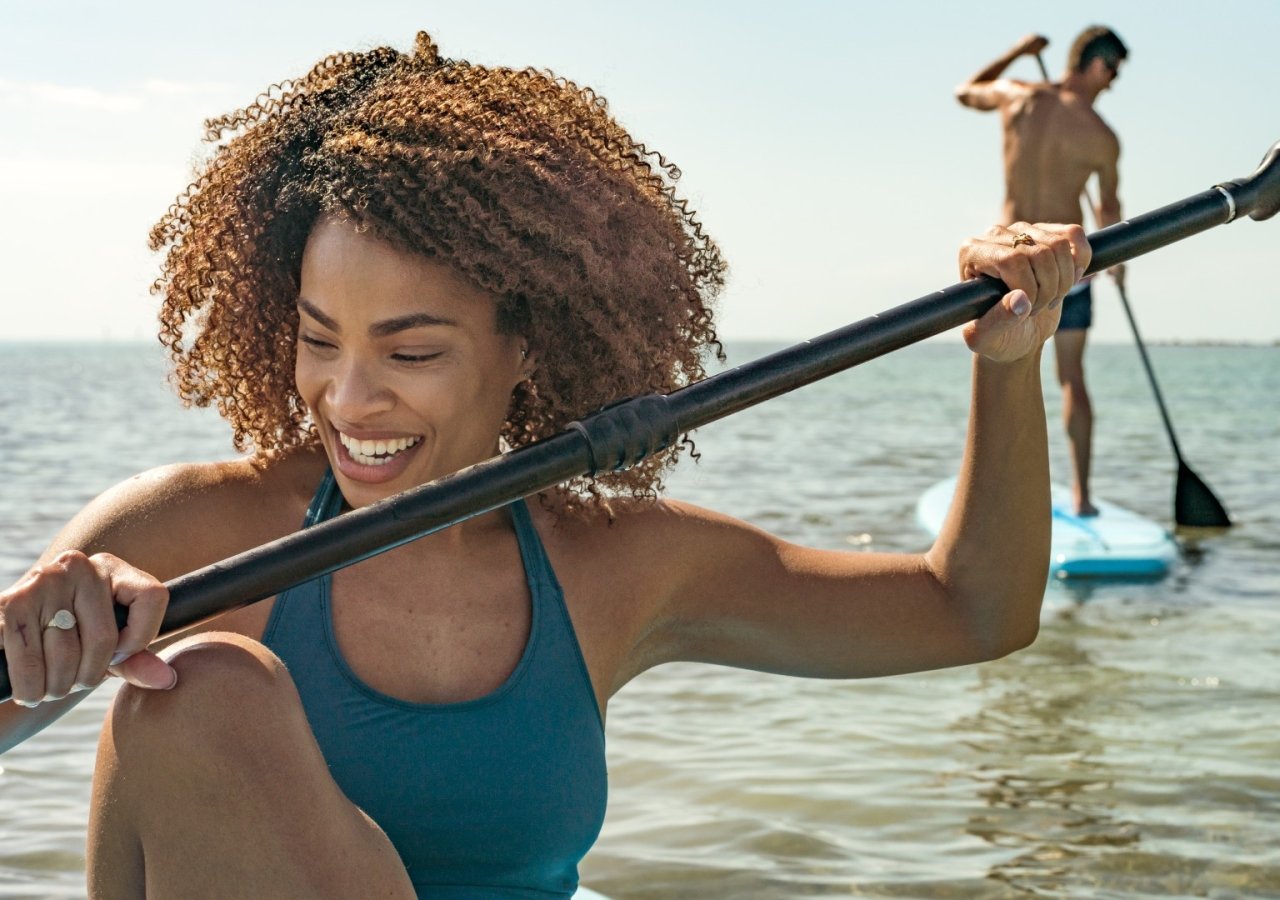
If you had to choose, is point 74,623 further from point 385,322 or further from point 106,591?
point 385,322

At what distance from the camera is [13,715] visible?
5.94ft

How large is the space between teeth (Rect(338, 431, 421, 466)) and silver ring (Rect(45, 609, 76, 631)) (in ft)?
1.74

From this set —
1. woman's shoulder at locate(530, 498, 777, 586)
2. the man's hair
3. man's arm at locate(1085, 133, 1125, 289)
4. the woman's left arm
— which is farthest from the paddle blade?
woman's shoulder at locate(530, 498, 777, 586)

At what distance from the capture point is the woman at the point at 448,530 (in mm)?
1592

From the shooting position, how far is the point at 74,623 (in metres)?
1.45

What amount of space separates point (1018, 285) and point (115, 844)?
4.07 feet

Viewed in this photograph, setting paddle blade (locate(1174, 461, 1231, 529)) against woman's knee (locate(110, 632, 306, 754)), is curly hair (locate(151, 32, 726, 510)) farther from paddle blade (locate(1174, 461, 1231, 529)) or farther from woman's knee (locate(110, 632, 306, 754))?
paddle blade (locate(1174, 461, 1231, 529))

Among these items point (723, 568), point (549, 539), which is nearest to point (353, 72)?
point (549, 539)

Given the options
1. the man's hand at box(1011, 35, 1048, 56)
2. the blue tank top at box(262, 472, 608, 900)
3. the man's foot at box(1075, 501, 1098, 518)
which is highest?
the man's hand at box(1011, 35, 1048, 56)

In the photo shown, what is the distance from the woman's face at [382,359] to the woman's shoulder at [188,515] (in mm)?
116

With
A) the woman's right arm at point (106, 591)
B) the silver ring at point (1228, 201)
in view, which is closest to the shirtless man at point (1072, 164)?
the silver ring at point (1228, 201)

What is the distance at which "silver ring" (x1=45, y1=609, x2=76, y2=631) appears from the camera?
143cm

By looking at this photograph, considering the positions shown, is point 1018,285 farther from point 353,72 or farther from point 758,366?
point 353,72

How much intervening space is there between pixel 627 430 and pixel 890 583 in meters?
0.61
